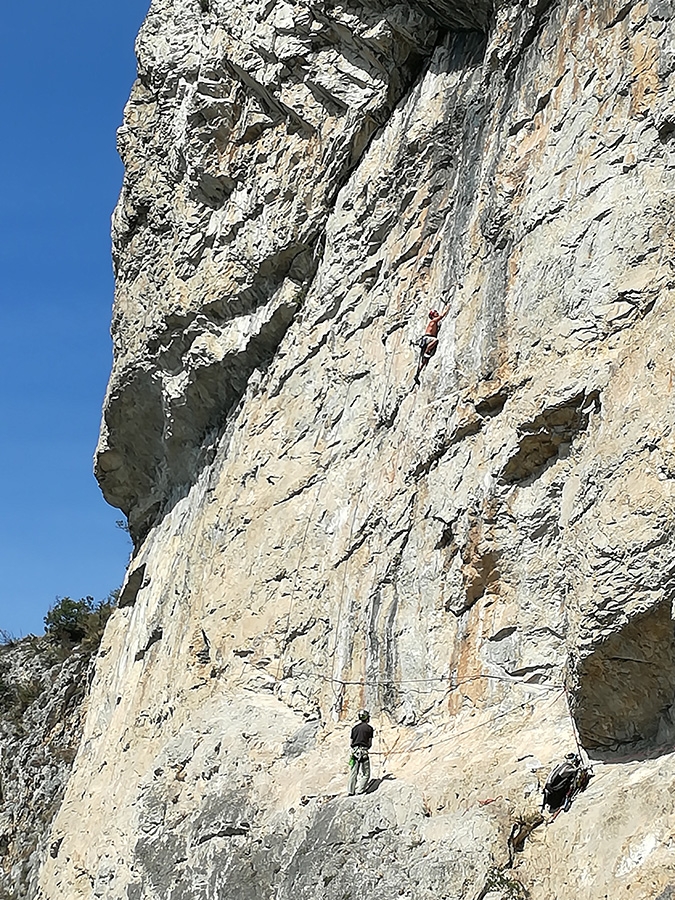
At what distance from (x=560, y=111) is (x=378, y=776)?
699 cm

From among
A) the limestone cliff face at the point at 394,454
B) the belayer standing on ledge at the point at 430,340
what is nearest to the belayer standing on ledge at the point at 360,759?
the limestone cliff face at the point at 394,454

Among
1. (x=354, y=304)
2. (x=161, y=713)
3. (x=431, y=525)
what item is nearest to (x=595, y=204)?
(x=431, y=525)

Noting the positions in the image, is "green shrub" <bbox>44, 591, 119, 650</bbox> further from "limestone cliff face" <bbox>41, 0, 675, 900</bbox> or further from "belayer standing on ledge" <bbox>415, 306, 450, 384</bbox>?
"belayer standing on ledge" <bbox>415, 306, 450, 384</bbox>

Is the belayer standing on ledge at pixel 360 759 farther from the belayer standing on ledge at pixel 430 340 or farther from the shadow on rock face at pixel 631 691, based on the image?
the belayer standing on ledge at pixel 430 340

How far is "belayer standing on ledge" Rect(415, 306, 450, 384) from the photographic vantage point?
39.6 ft

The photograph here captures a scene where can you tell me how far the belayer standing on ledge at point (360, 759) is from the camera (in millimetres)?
9906

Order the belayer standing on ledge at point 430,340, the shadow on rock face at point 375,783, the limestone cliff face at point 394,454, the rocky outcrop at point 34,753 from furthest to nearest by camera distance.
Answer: the rocky outcrop at point 34,753, the belayer standing on ledge at point 430,340, the shadow on rock face at point 375,783, the limestone cliff face at point 394,454

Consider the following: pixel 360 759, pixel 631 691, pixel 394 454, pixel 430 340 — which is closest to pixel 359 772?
pixel 360 759

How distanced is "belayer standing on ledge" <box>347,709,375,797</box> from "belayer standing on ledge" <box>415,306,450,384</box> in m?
4.08

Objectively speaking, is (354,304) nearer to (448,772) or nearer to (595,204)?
(595,204)

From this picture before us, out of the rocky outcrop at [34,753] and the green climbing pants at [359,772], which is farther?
the rocky outcrop at [34,753]

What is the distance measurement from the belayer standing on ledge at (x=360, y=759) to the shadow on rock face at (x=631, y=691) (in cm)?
249

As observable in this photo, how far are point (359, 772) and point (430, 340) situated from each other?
4.82 m

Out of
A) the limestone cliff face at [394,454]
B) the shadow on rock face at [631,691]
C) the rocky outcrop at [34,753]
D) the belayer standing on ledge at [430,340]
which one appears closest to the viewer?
the shadow on rock face at [631,691]
